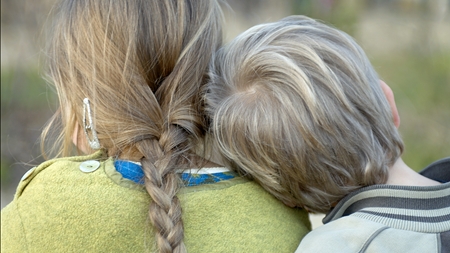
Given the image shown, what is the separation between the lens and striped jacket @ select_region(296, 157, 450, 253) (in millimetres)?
848

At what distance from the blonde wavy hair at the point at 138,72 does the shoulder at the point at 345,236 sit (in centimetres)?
30

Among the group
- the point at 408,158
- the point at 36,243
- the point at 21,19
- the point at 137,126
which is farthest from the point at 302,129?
the point at 21,19

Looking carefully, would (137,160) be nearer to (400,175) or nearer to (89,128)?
(89,128)

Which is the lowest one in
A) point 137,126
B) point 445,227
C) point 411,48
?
point 411,48

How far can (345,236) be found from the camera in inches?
33.8

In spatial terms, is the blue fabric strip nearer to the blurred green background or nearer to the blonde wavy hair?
the blonde wavy hair

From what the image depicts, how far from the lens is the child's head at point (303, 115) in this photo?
0.94 metres

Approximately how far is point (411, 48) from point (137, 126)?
3.06m

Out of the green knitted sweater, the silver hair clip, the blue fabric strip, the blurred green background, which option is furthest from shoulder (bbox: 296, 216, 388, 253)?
the blurred green background

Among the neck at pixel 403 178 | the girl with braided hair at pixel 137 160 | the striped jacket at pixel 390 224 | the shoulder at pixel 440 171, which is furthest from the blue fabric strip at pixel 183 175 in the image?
the shoulder at pixel 440 171

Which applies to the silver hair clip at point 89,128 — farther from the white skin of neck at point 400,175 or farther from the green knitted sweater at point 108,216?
the white skin of neck at point 400,175

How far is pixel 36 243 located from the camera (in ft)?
2.69

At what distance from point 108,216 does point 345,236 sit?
46cm

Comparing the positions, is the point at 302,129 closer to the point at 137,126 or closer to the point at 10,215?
the point at 137,126
